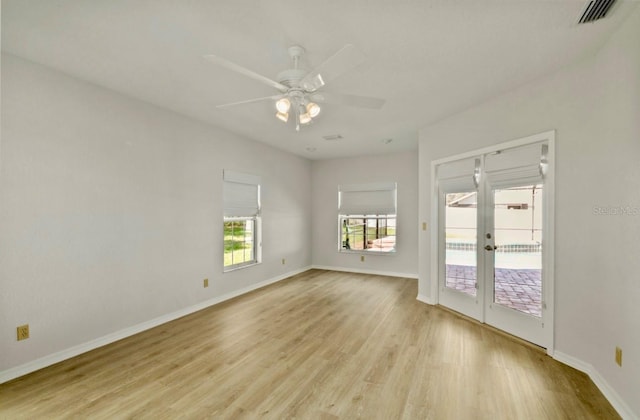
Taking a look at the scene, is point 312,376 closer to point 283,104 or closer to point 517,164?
point 283,104

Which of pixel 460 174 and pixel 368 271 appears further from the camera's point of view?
pixel 368 271

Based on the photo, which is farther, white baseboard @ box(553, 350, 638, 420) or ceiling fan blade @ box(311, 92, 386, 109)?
ceiling fan blade @ box(311, 92, 386, 109)

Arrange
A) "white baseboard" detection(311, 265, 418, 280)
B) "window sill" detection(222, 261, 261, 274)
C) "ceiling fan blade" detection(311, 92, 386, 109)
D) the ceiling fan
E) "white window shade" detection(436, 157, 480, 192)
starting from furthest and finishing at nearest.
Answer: "white baseboard" detection(311, 265, 418, 280)
"window sill" detection(222, 261, 261, 274)
"white window shade" detection(436, 157, 480, 192)
"ceiling fan blade" detection(311, 92, 386, 109)
the ceiling fan

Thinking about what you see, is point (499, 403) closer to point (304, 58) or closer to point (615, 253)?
point (615, 253)

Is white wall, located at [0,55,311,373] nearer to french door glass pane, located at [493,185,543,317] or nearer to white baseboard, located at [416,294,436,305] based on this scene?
white baseboard, located at [416,294,436,305]

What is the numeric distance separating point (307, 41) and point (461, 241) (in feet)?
10.4

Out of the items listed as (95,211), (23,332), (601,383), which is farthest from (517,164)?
(23,332)

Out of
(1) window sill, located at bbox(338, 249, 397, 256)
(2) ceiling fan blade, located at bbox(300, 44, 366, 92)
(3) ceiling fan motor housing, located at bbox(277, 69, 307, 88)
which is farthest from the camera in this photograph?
(1) window sill, located at bbox(338, 249, 397, 256)

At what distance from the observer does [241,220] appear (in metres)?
4.96

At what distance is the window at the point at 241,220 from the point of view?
183 inches

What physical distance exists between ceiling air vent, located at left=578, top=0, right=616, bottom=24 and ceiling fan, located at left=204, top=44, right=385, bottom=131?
139cm

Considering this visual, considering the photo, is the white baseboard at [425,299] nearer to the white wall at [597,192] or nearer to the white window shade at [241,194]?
the white wall at [597,192]

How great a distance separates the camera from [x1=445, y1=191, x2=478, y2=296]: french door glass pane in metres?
3.65

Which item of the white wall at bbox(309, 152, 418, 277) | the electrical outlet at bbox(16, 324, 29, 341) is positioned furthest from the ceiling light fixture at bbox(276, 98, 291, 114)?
the white wall at bbox(309, 152, 418, 277)
